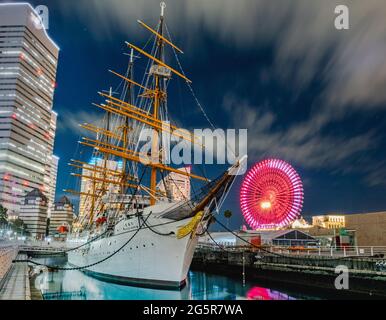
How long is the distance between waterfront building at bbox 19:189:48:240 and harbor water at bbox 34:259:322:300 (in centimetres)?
10341

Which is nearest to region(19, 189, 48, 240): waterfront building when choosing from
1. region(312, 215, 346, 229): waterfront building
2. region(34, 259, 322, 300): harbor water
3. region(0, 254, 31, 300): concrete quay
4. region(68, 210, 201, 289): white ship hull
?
region(312, 215, 346, 229): waterfront building

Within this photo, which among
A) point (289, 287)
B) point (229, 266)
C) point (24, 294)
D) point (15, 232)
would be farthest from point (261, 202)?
point (15, 232)

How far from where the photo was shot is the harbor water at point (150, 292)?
60.1 feet

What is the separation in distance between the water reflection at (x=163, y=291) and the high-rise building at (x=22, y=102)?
101284 mm

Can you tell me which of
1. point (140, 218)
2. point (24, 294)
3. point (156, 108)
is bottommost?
point (24, 294)

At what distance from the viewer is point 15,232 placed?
95.7 meters

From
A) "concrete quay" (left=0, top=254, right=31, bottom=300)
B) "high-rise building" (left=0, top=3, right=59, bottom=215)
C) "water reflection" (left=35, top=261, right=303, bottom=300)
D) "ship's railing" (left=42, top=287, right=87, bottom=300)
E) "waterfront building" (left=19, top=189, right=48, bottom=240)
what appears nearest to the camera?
"concrete quay" (left=0, top=254, right=31, bottom=300)

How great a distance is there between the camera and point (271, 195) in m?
39.6

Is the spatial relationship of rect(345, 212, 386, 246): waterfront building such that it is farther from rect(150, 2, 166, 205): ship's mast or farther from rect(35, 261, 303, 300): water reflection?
rect(150, 2, 166, 205): ship's mast

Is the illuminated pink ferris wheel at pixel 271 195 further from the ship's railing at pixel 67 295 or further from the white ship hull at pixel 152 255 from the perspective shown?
the ship's railing at pixel 67 295

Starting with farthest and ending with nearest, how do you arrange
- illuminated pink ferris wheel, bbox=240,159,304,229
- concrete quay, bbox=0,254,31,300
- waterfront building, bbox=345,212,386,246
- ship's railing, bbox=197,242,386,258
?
illuminated pink ferris wheel, bbox=240,159,304,229 → waterfront building, bbox=345,212,386,246 → ship's railing, bbox=197,242,386,258 → concrete quay, bbox=0,254,31,300

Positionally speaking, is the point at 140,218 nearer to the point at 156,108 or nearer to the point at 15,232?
the point at 156,108

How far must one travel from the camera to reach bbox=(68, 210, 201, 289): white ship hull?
63.1ft
